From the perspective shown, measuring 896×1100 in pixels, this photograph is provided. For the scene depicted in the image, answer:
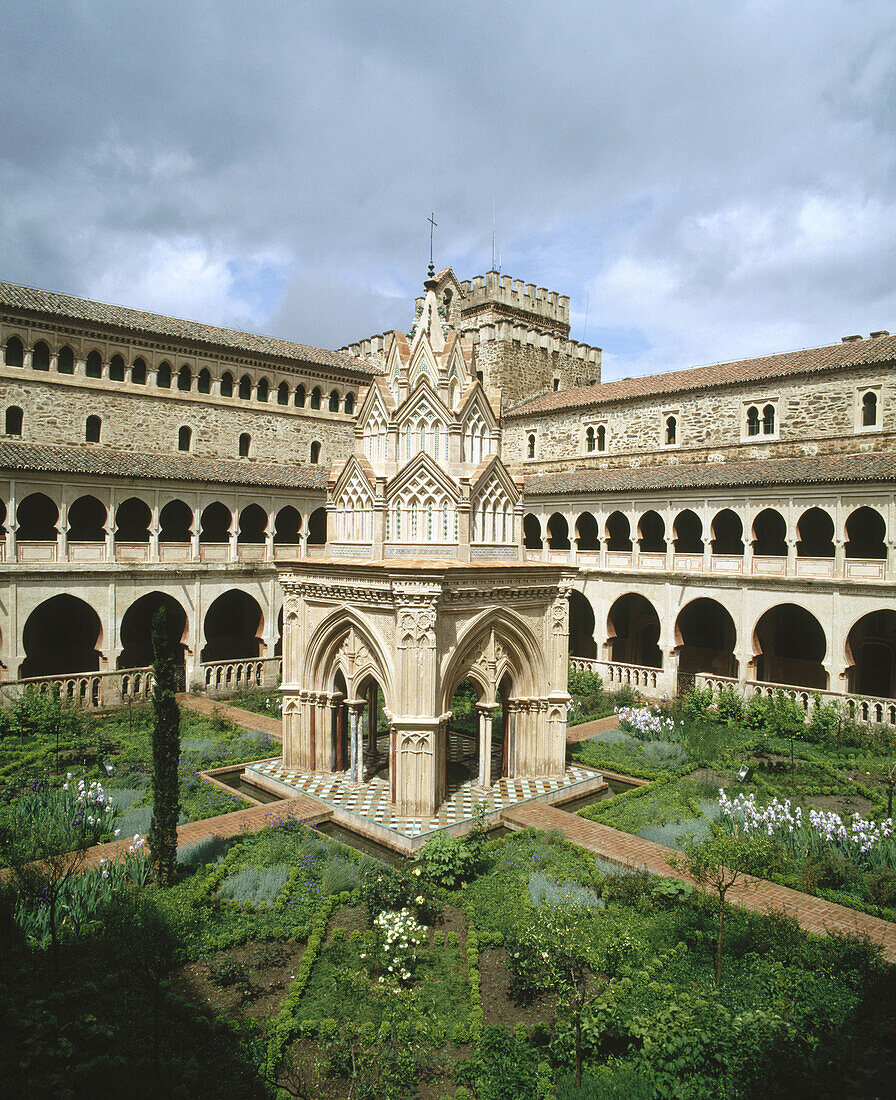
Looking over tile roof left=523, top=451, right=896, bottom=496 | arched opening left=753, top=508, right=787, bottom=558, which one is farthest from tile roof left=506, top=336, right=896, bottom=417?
arched opening left=753, top=508, right=787, bottom=558

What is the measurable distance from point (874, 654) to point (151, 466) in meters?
26.0

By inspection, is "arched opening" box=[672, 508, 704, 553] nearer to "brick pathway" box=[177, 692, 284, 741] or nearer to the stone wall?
the stone wall

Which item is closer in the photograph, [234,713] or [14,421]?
[234,713]

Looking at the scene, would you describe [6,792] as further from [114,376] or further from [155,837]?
[114,376]

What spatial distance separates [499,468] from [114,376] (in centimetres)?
1847

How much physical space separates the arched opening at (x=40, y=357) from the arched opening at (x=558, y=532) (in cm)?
2105

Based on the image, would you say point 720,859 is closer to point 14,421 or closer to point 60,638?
point 14,421

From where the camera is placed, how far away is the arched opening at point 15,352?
25734 mm

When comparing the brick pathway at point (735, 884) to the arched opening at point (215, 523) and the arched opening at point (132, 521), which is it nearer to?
the arched opening at point (132, 521)

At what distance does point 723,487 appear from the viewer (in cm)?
2606

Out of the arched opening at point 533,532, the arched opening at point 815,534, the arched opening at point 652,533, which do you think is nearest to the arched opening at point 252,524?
the arched opening at point 533,532

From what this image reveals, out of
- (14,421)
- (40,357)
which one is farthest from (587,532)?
(14,421)

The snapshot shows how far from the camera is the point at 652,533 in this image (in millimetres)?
32875

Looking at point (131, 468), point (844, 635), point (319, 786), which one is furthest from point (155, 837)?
point (844, 635)
